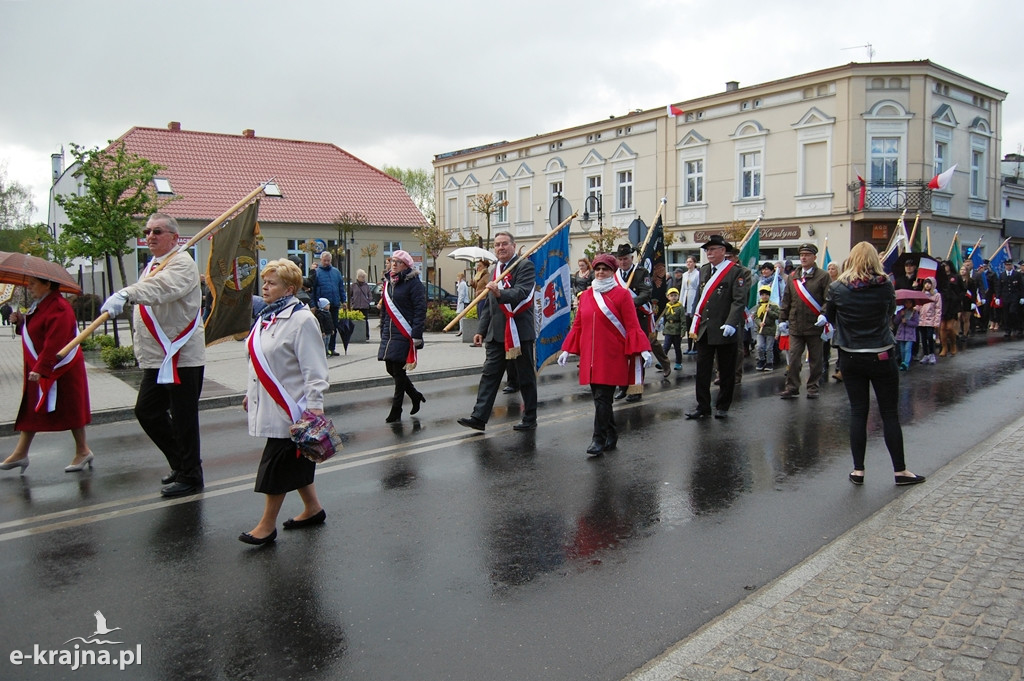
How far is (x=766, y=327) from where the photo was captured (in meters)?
14.2

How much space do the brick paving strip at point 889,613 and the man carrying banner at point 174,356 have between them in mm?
4094

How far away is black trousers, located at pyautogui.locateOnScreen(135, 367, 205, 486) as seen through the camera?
623 cm

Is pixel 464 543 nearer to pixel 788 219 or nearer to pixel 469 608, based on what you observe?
pixel 469 608

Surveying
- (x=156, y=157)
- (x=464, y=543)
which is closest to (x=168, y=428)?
(x=464, y=543)

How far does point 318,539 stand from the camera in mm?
5242

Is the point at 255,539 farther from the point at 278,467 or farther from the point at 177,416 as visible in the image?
the point at 177,416

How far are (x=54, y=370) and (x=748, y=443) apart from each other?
243 inches

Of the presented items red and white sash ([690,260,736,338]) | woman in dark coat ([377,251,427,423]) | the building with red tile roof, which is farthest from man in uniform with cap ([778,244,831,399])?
the building with red tile roof

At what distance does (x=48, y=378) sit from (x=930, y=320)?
47.0ft

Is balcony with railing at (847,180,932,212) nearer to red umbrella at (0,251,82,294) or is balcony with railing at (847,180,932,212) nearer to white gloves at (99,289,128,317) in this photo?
red umbrella at (0,251,82,294)

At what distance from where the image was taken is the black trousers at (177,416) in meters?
6.23

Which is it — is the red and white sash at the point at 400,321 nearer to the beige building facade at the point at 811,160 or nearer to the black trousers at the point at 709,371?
the black trousers at the point at 709,371

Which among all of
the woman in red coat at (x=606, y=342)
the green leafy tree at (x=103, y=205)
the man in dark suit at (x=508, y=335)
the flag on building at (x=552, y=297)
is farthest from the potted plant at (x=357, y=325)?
the woman in red coat at (x=606, y=342)

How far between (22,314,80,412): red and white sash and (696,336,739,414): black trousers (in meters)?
6.26
